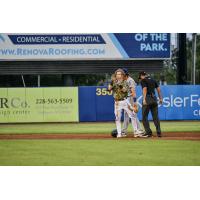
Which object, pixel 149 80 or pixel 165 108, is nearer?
pixel 149 80

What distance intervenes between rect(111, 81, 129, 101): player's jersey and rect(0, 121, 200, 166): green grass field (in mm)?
1272

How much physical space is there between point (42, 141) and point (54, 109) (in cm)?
1139

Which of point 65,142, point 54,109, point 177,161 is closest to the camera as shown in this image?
point 177,161

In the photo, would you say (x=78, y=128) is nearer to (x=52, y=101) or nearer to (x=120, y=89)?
(x=52, y=101)

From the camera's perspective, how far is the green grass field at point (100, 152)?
11.7 metres

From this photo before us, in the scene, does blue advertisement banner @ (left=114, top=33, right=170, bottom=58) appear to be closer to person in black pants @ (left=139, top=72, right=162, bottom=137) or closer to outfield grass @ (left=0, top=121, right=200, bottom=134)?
outfield grass @ (left=0, top=121, right=200, bottom=134)

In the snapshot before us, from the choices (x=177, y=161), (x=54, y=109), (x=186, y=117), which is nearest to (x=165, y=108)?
(x=186, y=117)

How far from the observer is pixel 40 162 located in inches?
462

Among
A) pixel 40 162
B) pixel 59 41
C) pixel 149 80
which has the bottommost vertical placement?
pixel 40 162

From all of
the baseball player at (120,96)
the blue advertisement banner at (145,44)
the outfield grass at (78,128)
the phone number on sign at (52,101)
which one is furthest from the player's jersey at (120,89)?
the blue advertisement banner at (145,44)

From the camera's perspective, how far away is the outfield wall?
2758 centimetres

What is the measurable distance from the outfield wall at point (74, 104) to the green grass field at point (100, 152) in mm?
11193

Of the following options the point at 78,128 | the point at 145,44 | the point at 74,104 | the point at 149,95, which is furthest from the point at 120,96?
the point at 145,44

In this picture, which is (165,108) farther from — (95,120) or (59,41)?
(59,41)
